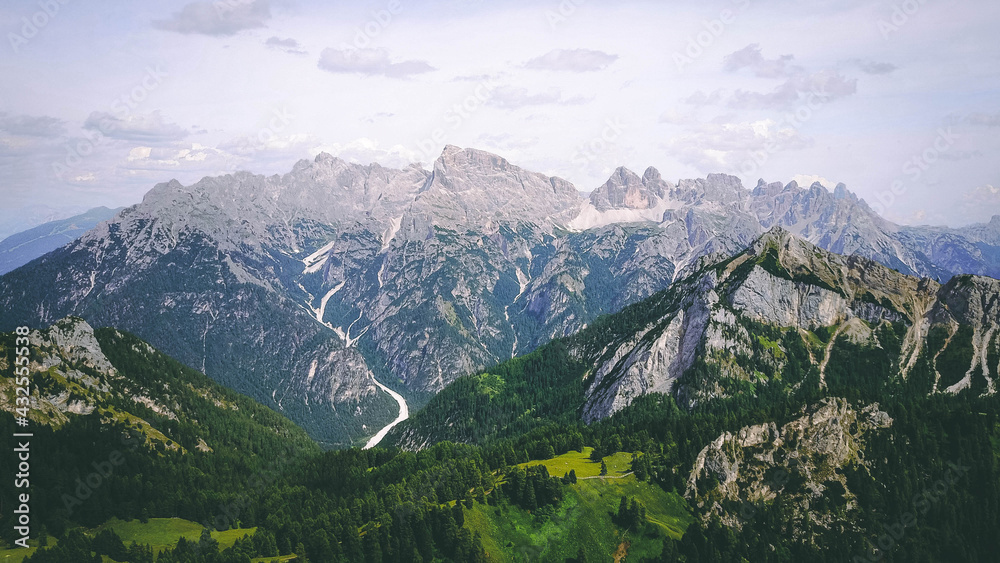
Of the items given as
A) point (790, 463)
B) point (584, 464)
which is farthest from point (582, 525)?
point (790, 463)

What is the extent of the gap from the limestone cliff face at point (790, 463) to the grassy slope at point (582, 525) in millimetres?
10571

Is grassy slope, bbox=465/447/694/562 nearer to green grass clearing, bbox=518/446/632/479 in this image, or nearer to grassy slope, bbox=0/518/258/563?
green grass clearing, bbox=518/446/632/479

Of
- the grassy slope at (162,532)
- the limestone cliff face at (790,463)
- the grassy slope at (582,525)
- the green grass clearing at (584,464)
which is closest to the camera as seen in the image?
the grassy slope at (582,525)

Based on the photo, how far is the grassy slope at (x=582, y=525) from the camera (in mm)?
137500

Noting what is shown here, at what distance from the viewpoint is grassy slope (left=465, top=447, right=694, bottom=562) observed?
137500mm

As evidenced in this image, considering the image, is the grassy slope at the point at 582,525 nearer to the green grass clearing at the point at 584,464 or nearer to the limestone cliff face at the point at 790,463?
the green grass clearing at the point at 584,464

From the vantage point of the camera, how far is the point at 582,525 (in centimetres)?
14300

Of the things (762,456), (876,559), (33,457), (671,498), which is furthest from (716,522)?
(33,457)

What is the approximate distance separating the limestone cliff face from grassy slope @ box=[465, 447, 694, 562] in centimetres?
1057

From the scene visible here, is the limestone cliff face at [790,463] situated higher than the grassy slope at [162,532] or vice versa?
the grassy slope at [162,532]

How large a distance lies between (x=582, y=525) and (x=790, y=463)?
199 ft

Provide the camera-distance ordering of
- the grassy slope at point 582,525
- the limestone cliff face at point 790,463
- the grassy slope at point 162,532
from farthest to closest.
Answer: the limestone cliff face at point 790,463 < the grassy slope at point 162,532 < the grassy slope at point 582,525

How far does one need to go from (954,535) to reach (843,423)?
109 ft

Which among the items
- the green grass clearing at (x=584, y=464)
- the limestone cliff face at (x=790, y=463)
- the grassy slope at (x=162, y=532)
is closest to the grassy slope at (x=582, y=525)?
the green grass clearing at (x=584, y=464)
